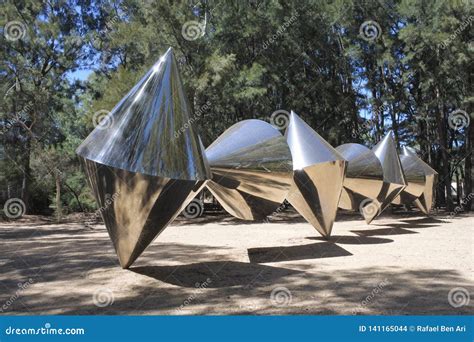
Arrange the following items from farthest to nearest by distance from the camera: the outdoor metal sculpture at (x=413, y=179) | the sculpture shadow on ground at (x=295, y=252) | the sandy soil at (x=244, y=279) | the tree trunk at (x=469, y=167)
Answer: the tree trunk at (x=469, y=167), the outdoor metal sculpture at (x=413, y=179), the sculpture shadow on ground at (x=295, y=252), the sandy soil at (x=244, y=279)

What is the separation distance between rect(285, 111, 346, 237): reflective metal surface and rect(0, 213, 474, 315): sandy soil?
3.68ft

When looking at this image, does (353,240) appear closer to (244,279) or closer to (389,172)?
(389,172)

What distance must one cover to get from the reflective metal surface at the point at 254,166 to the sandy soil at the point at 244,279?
153 centimetres

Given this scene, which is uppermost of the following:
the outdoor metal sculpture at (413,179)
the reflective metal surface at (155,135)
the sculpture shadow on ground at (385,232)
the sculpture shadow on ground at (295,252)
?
the reflective metal surface at (155,135)

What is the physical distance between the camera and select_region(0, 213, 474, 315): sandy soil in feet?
22.0

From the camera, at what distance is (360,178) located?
50.6 feet

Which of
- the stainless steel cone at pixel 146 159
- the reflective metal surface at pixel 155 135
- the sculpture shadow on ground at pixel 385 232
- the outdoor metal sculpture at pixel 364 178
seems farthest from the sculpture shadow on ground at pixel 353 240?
the reflective metal surface at pixel 155 135

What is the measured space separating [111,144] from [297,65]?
2718cm

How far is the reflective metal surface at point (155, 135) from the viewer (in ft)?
24.1

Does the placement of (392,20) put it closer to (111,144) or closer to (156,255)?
(156,255)

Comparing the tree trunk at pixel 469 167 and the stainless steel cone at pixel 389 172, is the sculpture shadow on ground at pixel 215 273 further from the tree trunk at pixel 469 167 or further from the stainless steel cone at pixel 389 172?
the tree trunk at pixel 469 167

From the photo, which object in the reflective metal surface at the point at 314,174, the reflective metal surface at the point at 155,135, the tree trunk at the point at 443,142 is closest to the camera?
the reflective metal surface at the point at 155,135

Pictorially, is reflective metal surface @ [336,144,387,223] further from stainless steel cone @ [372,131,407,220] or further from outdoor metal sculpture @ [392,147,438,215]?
outdoor metal sculpture @ [392,147,438,215]

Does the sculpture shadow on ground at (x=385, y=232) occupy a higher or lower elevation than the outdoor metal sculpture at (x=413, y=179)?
lower
